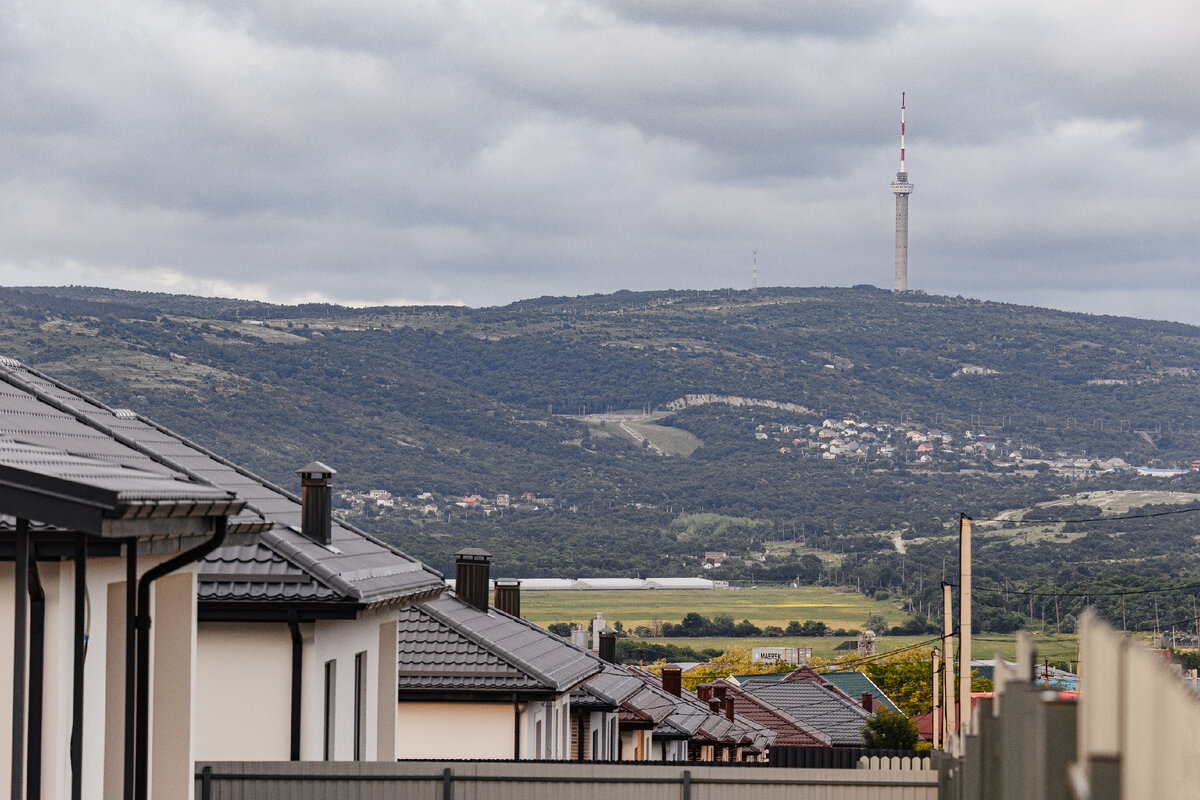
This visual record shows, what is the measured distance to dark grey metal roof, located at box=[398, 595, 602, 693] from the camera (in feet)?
66.6

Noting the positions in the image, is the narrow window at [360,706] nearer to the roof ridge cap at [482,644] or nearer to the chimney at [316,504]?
the chimney at [316,504]

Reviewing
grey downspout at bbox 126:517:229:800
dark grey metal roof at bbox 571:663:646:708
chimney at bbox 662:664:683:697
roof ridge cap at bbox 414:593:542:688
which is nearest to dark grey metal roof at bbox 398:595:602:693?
roof ridge cap at bbox 414:593:542:688

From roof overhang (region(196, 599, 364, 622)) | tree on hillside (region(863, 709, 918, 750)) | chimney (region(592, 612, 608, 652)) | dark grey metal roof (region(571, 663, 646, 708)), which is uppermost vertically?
roof overhang (region(196, 599, 364, 622))

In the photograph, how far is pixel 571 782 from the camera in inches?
500

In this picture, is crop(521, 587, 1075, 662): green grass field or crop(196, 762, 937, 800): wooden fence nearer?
crop(196, 762, 937, 800): wooden fence

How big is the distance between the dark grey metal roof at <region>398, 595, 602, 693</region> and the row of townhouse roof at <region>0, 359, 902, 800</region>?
3cm

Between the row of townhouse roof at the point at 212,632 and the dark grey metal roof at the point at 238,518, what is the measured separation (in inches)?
1.1

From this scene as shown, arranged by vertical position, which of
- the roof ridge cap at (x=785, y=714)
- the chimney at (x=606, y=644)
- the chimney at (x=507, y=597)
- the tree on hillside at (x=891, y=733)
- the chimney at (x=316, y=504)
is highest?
the chimney at (x=316, y=504)

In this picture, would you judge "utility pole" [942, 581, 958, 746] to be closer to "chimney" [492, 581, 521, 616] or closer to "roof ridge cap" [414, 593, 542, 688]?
"roof ridge cap" [414, 593, 542, 688]

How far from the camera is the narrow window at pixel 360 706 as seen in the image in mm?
14797

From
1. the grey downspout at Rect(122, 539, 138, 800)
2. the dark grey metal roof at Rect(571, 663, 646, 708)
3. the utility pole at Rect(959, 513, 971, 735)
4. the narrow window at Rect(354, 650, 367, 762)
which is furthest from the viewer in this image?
the dark grey metal roof at Rect(571, 663, 646, 708)

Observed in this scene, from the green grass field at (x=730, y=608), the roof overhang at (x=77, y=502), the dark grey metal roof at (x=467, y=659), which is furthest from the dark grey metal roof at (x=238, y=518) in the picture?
the green grass field at (x=730, y=608)

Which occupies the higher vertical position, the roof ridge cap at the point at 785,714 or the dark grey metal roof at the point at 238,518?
the dark grey metal roof at the point at 238,518

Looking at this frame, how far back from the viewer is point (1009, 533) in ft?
524
